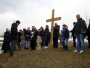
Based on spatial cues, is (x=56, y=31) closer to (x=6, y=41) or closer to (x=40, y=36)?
(x=40, y=36)

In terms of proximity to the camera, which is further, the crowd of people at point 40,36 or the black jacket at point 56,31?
the black jacket at point 56,31

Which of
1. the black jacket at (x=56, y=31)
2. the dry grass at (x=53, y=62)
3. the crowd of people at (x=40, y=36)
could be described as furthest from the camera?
the black jacket at (x=56, y=31)

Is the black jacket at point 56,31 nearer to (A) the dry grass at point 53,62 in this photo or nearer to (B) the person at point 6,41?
(A) the dry grass at point 53,62

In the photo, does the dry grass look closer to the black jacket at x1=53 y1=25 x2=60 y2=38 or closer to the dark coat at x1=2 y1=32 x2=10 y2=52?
the black jacket at x1=53 y1=25 x2=60 y2=38

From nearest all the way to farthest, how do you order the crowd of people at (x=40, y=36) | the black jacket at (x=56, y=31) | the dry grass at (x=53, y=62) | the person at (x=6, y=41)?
1. the dry grass at (x=53, y=62)
2. the crowd of people at (x=40, y=36)
3. the black jacket at (x=56, y=31)
4. the person at (x=6, y=41)

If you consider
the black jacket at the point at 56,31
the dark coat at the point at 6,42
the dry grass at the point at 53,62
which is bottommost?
the dry grass at the point at 53,62

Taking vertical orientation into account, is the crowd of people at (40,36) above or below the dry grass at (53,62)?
above

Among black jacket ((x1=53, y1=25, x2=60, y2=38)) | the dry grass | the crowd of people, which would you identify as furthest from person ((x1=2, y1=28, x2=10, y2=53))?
black jacket ((x1=53, y1=25, x2=60, y2=38))

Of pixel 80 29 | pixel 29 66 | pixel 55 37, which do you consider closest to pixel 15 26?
pixel 29 66

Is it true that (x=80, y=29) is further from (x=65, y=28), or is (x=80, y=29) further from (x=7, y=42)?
(x=7, y=42)

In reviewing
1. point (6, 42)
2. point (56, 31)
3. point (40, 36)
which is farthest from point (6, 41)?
point (56, 31)

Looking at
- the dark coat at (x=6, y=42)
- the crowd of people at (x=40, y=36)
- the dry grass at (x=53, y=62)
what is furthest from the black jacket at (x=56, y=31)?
the dark coat at (x=6, y=42)

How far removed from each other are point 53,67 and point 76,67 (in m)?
0.90

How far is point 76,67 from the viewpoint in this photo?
3.15 meters
